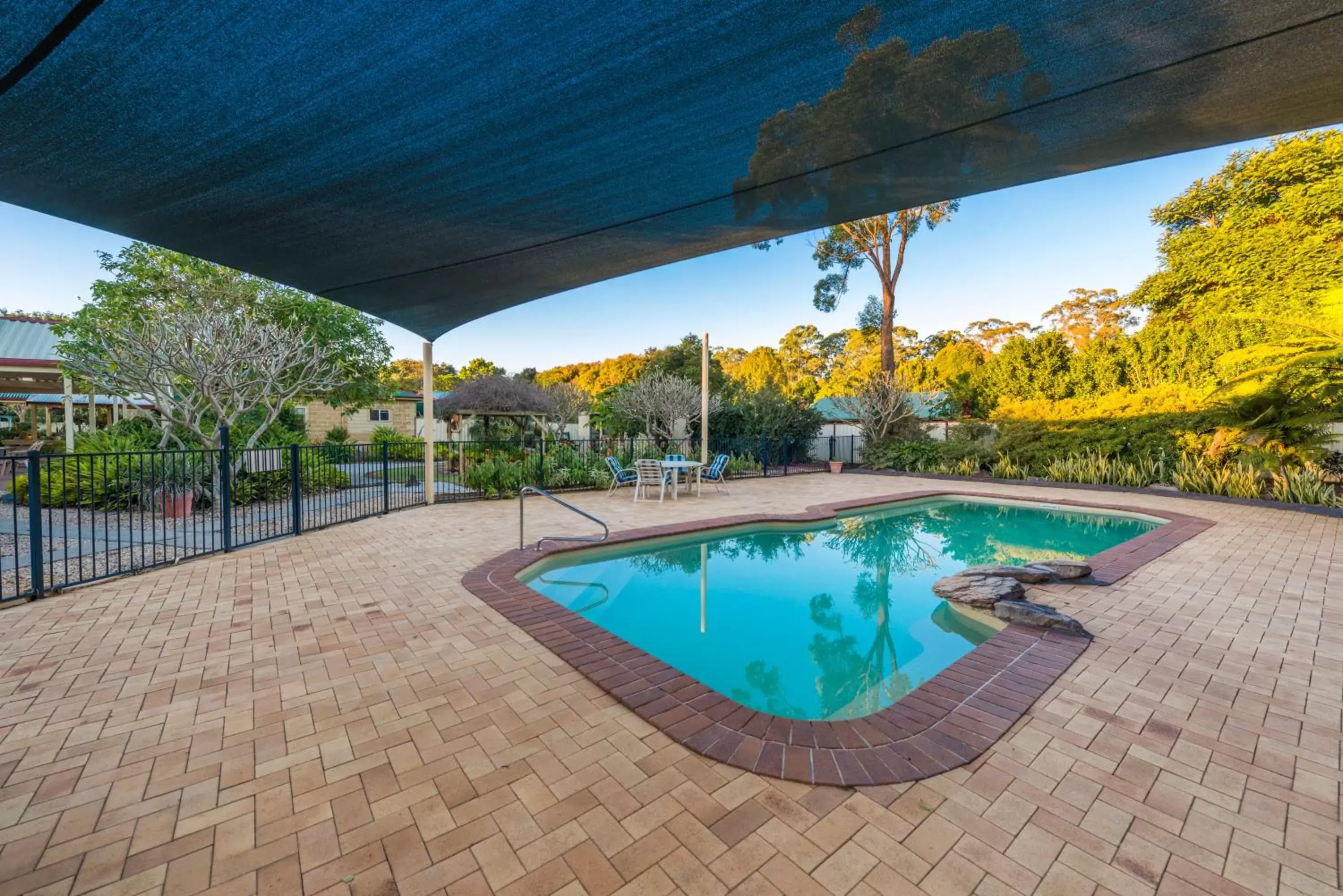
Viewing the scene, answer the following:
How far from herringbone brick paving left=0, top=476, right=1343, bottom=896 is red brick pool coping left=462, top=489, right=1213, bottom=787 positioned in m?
0.08

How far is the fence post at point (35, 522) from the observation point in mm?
3561

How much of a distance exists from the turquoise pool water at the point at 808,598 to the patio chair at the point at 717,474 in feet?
11.0

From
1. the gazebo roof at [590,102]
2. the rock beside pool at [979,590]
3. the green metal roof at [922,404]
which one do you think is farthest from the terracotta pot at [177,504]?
the green metal roof at [922,404]

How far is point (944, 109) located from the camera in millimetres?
1702

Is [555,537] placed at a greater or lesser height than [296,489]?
lesser

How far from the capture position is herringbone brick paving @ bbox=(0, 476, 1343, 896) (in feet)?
4.92

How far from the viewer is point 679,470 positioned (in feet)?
35.6

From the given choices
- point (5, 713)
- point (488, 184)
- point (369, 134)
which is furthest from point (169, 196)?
point (5, 713)

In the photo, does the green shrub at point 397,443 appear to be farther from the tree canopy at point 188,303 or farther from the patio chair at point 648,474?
the patio chair at point 648,474

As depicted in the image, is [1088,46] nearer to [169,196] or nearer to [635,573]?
[169,196]

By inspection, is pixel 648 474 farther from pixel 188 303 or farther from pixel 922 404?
pixel 922 404

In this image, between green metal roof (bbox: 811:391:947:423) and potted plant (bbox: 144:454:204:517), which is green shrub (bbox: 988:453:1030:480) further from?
potted plant (bbox: 144:454:204:517)

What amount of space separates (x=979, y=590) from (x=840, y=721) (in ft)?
7.87

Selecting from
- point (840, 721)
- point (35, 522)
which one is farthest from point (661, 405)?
point (840, 721)
